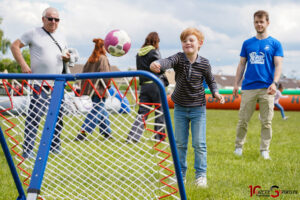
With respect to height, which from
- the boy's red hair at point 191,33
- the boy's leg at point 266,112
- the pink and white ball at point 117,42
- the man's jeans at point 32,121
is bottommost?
the boy's leg at point 266,112

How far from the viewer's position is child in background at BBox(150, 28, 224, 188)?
309cm

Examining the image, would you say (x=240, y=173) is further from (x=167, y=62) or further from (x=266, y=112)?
(x=167, y=62)

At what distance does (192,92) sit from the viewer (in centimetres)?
321

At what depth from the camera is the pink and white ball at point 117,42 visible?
3999mm

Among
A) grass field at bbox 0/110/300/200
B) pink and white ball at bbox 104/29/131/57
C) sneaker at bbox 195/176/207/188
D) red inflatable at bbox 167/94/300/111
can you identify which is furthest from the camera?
red inflatable at bbox 167/94/300/111

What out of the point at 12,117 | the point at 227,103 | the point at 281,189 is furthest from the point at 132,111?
the point at 227,103

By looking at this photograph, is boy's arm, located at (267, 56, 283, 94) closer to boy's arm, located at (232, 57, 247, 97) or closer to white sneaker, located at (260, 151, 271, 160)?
boy's arm, located at (232, 57, 247, 97)

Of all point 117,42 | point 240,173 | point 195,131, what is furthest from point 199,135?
point 117,42

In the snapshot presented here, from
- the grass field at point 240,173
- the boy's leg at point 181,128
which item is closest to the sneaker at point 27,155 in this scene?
the grass field at point 240,173

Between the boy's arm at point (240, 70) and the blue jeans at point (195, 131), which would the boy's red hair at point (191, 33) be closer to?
the blue jeans at point (195, 131)

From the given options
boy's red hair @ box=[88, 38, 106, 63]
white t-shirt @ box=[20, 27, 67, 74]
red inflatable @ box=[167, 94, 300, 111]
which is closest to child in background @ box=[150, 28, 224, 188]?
white t-shirt @ box=[20, 27, 67, 74]

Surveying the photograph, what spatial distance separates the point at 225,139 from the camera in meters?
6.30

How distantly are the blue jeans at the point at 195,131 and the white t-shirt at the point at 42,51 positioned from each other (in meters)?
1.91

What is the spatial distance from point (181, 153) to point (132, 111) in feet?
4.47
